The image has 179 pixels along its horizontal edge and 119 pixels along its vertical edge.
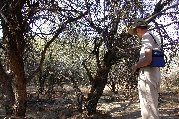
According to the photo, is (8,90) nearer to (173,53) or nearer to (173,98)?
(173,53)

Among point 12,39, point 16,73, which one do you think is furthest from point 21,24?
point 16,73

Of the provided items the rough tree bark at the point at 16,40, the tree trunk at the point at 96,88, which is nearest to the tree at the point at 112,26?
the tree trunk at the point at 96,88

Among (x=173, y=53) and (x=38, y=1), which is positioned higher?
(x=38, y=1)

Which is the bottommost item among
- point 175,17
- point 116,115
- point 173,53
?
point 116,115

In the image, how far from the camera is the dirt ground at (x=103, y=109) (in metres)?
9.36

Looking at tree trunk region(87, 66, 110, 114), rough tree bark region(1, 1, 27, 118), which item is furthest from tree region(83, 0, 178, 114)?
rough tree bark region(1, 1, 27, 118)

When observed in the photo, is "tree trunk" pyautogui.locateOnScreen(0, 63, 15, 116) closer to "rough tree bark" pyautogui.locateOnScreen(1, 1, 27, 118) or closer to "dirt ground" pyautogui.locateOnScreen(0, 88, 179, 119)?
"dirt ground" pyautogui.locateOnScreen(0, 88, 179, 119)

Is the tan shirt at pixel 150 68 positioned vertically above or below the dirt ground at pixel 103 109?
above

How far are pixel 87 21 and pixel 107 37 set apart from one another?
0.63 m

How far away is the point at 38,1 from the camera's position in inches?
271

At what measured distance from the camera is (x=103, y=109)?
10641mm

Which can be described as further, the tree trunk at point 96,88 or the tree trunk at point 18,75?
the tree trunk at point 96,88

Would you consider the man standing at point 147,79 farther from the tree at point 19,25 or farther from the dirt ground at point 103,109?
the dirt ground at point 103,109

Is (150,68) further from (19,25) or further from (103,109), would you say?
(103,109)
